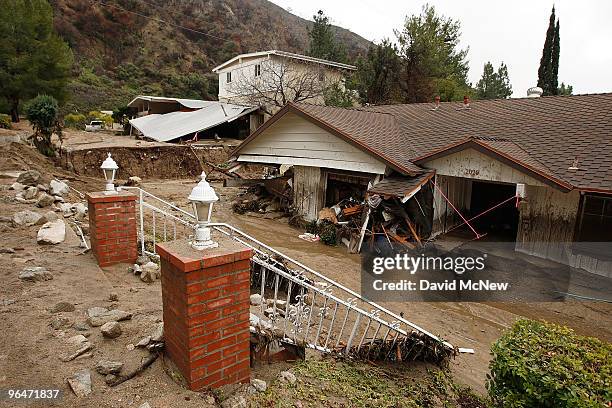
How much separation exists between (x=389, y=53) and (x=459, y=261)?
72.4ft

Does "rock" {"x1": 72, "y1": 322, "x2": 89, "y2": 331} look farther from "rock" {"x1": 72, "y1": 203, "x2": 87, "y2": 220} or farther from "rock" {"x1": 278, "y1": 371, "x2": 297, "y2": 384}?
"rock" {"x1": 72, "y1": 203, "x2": 87, "y2": 220}

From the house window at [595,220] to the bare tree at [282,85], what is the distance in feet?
68.3

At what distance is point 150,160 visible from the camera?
20250 millimetres

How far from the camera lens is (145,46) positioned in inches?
2109

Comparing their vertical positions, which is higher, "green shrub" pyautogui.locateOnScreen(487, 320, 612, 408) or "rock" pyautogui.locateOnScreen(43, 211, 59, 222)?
"rock" pyautogui.locateOnScreen(43, 211, 59, 222)

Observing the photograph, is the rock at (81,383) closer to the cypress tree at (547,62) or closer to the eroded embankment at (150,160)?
the eroded embankment at (150,160)

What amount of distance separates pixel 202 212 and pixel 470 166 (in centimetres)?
799

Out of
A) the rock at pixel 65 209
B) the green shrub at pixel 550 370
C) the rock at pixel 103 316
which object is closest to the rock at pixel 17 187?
the rock at pixel 65 209

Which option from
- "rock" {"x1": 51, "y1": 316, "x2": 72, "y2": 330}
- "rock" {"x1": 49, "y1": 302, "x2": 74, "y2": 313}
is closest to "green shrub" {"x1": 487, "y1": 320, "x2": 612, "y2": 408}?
"rock" {"x1": 51, "y1": 316, "x2": 72, "y2": 330}

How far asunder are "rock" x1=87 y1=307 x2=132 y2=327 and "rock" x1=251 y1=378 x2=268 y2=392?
4.83 feet

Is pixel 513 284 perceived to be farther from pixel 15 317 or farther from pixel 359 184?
pixel 15 317

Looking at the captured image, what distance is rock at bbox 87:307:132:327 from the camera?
132 inches

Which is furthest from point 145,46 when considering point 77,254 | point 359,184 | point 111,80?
point 77,254

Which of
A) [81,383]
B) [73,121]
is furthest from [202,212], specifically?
[73,121]
